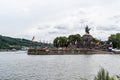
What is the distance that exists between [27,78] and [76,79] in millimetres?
9473

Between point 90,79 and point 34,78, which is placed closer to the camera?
point 90,79

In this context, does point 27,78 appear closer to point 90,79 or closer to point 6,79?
point 6,79

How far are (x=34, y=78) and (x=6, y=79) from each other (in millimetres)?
5312

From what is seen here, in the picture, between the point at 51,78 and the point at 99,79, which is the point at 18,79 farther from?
the point at 99,79

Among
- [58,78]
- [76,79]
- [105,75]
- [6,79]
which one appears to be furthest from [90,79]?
[105,75]

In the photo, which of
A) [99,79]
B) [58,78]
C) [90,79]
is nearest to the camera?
[99,79]

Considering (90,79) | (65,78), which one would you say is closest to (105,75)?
(90,79)

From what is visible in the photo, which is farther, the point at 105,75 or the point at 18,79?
the point at 18,79

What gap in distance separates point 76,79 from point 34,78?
835 centimetres

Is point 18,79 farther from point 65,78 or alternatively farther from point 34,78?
point 65,78

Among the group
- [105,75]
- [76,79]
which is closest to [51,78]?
[76,79]

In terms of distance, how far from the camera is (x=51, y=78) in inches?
2371

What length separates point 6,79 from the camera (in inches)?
2327

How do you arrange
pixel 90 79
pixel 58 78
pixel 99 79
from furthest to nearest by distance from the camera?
pixel 58 78
pixel 90 79
pixel 99 79
